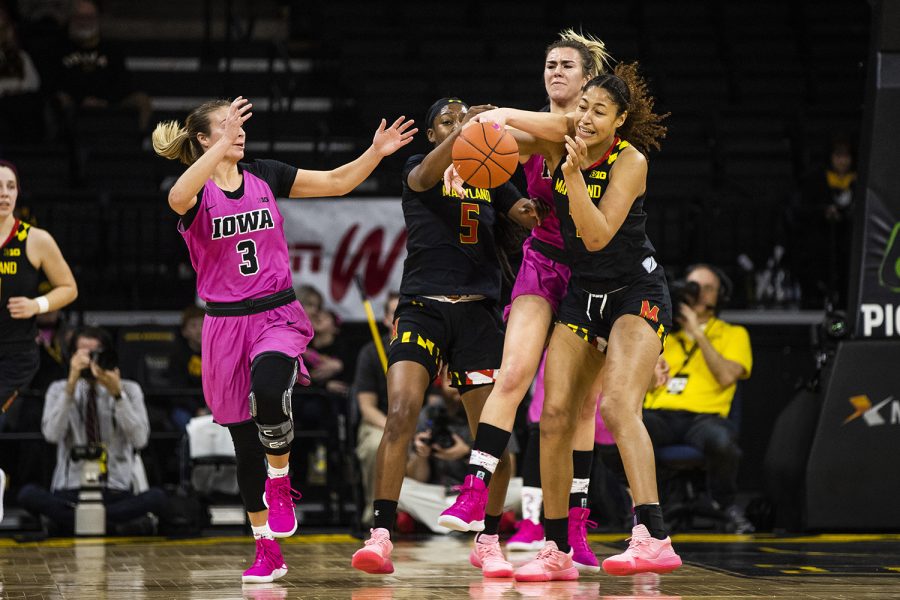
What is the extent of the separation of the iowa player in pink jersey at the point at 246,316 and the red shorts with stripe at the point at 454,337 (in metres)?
0.46

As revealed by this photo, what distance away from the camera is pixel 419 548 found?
7.92 metres

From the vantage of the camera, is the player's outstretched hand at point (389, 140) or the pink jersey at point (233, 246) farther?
the player's outstretched hand at point (389, 140)

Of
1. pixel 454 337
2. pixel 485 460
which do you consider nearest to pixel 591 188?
pixel 454 337

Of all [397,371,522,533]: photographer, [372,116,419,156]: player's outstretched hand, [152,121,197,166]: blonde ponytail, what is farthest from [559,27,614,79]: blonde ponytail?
[397,371,522,533]: photographer

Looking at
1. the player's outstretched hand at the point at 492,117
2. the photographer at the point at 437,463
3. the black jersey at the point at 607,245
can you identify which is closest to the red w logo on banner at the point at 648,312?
the black jersey at the point at 607,245

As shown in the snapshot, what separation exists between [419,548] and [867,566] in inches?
98.4

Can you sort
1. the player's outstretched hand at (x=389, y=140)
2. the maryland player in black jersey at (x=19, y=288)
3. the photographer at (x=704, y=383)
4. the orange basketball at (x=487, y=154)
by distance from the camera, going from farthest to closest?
1. the photographer at (x=704, y=383)
2. the maryland player in black jersey at (x=19, y=288)
3. the player's outstretched hand at (x=389, y=140)
4. the orange basketball at (x=487, y=154)

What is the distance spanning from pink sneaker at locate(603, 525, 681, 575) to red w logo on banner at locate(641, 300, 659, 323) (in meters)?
0.86

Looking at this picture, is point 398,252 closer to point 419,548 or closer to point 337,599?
point 419,548

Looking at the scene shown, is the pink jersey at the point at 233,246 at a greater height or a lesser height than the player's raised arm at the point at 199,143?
lesser

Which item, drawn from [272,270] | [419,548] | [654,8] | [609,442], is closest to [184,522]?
[419,548]

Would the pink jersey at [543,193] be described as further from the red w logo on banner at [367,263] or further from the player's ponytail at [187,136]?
the red w logo on banner at [367,263]

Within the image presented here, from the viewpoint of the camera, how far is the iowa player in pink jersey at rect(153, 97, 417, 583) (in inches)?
239

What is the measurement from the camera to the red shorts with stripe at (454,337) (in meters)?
6.29
